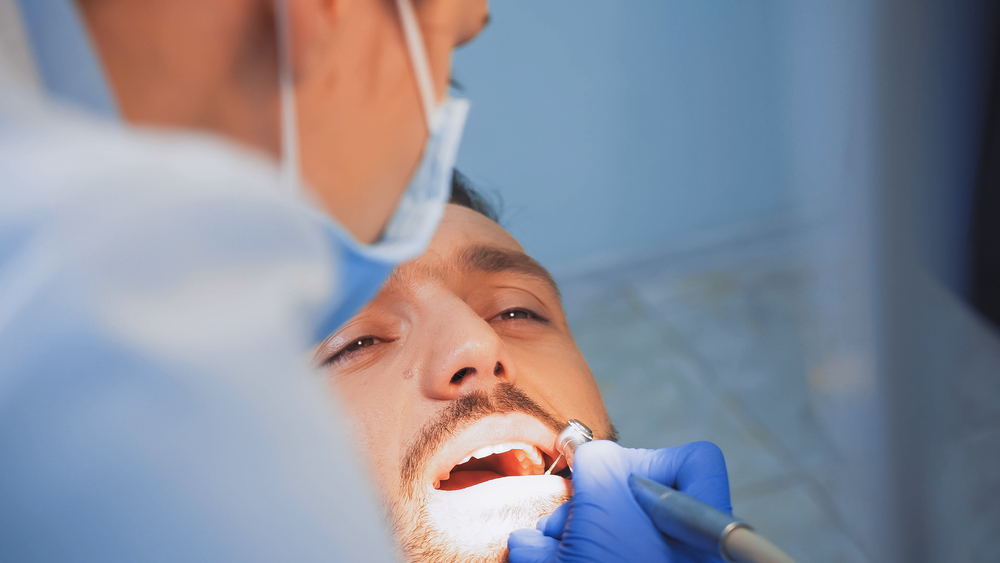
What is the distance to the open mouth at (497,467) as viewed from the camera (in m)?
1.01

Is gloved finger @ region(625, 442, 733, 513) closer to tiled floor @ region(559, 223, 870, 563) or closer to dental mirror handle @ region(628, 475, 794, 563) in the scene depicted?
dental mirror handle @ region(628, 475, 794, 563)

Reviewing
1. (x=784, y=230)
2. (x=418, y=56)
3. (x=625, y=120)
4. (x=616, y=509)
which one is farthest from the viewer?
(x=784, y=230)

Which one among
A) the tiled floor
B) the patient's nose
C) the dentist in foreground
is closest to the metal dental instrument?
the patient's nose

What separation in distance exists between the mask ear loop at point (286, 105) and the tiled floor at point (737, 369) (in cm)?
116

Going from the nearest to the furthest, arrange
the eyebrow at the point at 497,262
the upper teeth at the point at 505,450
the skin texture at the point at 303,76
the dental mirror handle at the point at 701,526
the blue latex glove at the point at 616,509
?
the skin texture at the point at 303,76 < the dental mirror handle at the point at 701,526 < the blue latex glove at the point at 616,509 < the upper teeth at the point at 505,450 < the eyebrow at the point at 497,262

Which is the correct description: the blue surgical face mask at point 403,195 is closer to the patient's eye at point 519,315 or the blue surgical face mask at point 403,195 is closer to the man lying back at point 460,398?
the man lying back at point 460,398

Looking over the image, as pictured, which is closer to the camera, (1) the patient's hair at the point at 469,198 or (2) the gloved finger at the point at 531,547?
(2) the gloved finger at the point at 531,547

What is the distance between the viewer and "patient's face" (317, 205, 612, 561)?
88 centimetres

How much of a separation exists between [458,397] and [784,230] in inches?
70.2

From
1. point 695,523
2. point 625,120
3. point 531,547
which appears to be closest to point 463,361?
point 531,547

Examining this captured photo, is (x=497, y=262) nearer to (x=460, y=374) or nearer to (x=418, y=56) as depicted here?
(x=460, y=374)

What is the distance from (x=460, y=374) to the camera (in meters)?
0.95

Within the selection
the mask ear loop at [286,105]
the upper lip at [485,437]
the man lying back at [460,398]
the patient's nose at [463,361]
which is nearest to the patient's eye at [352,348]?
the man lying back at [460,398]

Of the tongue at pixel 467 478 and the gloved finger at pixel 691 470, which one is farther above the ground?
the gloved finger at pixel 691 470
